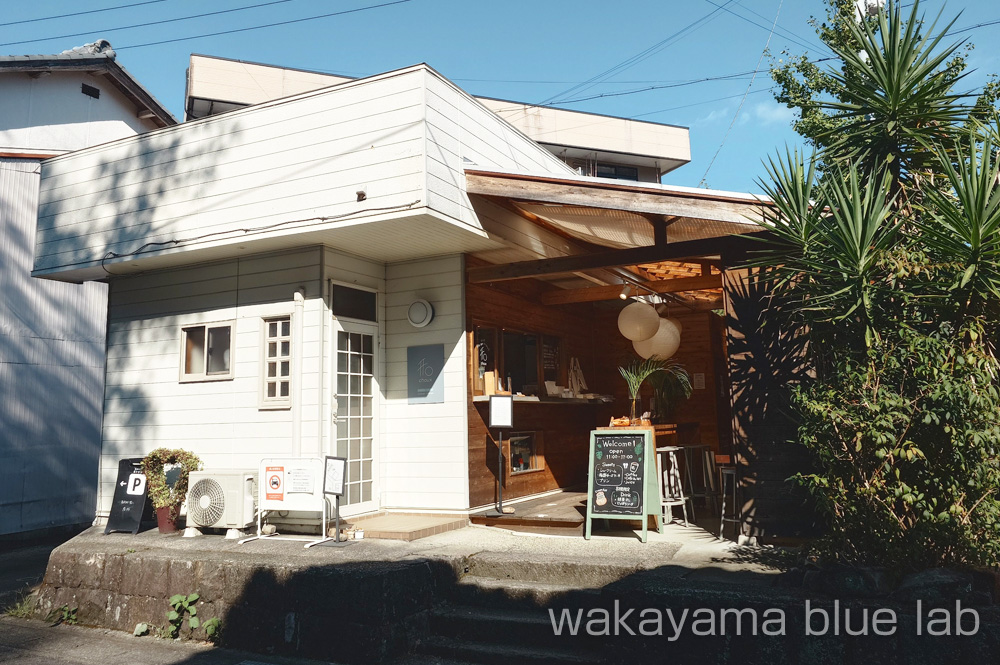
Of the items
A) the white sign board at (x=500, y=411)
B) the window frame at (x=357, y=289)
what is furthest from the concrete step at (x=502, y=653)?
the window frame at (x=357, y=289)

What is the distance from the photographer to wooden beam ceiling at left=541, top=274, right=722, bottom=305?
7.93 meters

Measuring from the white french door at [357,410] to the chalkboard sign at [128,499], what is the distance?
7.57 feet

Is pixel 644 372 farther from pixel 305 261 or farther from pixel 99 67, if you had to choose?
pixel 99 67

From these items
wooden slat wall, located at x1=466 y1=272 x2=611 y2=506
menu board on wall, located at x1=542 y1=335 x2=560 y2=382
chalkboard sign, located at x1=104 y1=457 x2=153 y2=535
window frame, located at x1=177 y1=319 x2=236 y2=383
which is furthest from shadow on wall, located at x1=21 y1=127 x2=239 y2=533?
menu board on wall, located at x1=542 y1=335 x2=560 y2=382

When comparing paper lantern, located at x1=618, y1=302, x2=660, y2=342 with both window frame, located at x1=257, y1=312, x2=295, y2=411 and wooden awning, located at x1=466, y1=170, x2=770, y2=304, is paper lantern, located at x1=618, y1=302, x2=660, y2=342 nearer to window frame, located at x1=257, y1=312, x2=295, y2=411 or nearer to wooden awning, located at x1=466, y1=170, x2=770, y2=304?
wooden awning, located at x1=466, y1=170, x2=770, y2=304

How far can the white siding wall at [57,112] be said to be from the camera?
12.0 meters

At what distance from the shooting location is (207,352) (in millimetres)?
8406

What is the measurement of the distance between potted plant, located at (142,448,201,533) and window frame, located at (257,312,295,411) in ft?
3.61

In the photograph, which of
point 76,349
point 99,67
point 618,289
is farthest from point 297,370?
point 99,67

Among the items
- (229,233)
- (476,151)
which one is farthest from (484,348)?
(229,233)

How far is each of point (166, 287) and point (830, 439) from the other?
7.60 meters

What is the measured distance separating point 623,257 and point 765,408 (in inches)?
76.7

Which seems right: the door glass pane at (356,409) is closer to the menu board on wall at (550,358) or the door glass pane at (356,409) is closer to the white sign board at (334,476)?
the white sign board at (334,476)

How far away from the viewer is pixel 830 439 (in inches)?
185
